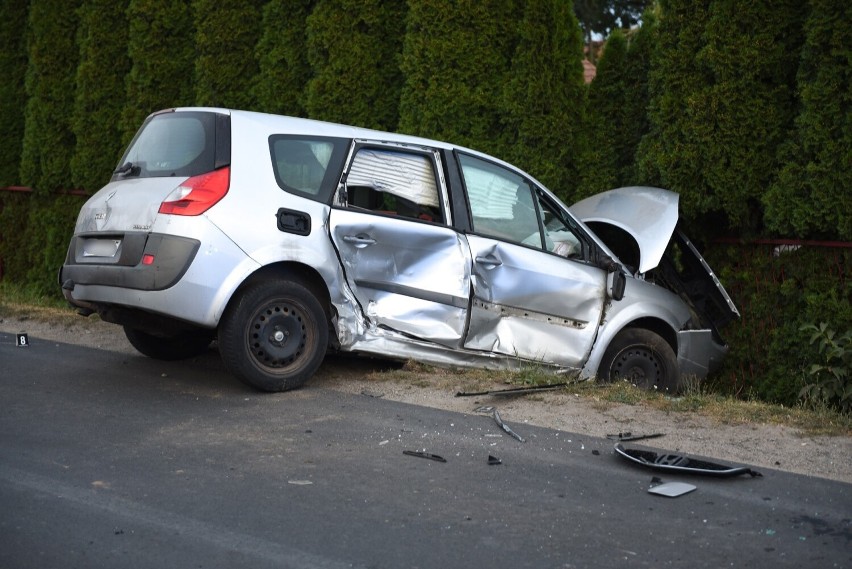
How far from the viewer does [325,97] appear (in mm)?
11609

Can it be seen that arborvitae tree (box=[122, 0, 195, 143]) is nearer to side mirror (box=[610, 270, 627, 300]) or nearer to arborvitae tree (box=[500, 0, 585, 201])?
arborvitae tree (box=[500, 0, 585, 201])

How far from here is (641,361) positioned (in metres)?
8.74

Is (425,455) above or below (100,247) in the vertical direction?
below

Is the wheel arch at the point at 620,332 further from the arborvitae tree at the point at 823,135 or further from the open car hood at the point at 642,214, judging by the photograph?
the arborvitae tree at the point at 823,135

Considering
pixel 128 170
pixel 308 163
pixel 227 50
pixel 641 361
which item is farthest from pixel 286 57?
pixel 641 361

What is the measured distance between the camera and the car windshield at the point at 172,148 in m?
7.28

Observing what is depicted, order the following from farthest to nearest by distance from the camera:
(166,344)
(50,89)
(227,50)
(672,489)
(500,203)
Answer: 1. (50,89)
2. (227,50)
3. (166,344)
4. (500,203)
5. (672,489)

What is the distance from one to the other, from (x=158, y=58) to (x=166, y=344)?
5507 millimetres

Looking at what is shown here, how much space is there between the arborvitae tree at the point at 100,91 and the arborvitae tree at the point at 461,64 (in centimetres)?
439

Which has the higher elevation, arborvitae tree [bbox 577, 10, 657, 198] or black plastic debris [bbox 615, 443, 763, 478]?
arborvitae tree [bbox 577, 10, 657, 198]

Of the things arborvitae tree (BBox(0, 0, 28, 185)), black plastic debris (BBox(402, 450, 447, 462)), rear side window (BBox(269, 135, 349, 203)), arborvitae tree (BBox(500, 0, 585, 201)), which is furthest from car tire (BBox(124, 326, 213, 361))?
arborvitae tree (BBox(0, 0, 28, 185))

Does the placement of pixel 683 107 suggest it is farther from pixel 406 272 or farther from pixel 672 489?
pixel 672 489

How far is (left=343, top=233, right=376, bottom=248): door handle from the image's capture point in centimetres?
758

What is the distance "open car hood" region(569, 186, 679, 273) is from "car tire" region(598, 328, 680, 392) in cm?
57
